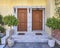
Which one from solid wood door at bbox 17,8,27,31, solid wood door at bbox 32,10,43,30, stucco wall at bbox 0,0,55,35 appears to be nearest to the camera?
stucco wall at bbox 0,0,55,35

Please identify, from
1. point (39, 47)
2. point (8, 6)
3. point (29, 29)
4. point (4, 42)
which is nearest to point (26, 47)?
point (39, 47)

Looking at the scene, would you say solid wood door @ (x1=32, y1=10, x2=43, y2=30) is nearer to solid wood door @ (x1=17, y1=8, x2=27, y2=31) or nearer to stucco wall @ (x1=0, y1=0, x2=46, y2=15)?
solid wood door @ (x1=17, y1=8, x2=27, y2=31)

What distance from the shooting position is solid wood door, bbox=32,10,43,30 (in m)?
14.7

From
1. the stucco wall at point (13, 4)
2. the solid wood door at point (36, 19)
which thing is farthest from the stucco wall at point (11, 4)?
the solid wood door at point (36, 19)

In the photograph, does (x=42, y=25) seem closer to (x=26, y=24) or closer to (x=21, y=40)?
(x=26, y=24)

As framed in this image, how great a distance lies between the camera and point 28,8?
46.6 feet

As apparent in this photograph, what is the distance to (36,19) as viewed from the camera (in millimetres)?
14742

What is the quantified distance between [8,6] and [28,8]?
1830 mm

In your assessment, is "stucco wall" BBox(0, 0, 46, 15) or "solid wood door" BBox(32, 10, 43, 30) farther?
"solid wood door" BBox(32, 10, 43, 30)

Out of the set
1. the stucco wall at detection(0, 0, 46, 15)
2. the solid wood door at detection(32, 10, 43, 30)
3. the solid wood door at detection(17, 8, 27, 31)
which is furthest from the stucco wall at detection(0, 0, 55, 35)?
the solid wood door at detection(32, 10, 43, 30)

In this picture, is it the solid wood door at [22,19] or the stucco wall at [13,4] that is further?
the solid wood door at [22,19]

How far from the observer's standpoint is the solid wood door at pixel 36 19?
14688 mm

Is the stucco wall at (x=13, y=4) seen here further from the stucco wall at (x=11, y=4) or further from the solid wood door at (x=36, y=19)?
the solid wood door at (x=36, y=19)

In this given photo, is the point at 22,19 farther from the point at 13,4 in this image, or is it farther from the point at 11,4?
the point at 11,4
